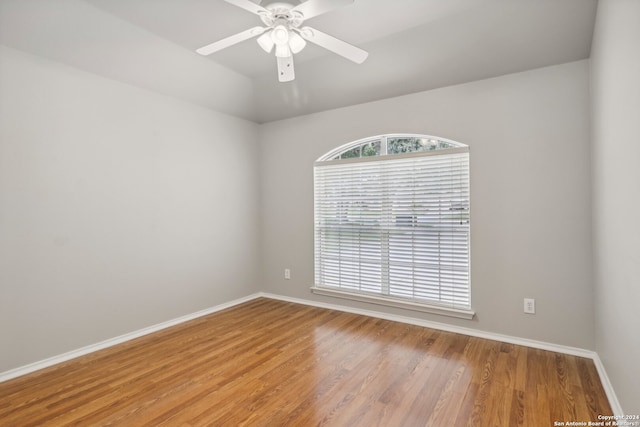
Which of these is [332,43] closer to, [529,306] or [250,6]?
[250,6]

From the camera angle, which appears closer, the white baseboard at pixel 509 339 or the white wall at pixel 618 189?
the white wall at pixel 618 189

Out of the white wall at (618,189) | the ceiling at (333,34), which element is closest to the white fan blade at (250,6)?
the ceiling at (333,34)

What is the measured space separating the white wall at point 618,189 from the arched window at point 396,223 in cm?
107

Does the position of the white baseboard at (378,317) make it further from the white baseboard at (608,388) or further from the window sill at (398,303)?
the window sill at (398,303)

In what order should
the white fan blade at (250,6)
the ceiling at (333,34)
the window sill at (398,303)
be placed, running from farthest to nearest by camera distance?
the window sill at (398,303)
the ceiling at (333,34)
the white fan blade at (250,6)

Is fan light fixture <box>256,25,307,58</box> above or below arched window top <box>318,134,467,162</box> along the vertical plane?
above

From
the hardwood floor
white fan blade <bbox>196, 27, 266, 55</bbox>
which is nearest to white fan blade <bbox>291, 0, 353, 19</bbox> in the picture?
white fan blade <bbox>196, 27, 266, 55</bbox>

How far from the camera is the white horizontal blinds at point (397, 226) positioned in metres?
3.19

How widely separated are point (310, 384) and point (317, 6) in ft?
7.63

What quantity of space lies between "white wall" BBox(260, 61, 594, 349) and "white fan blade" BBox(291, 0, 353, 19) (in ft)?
6.13

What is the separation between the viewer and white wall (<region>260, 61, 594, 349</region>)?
2.63 m

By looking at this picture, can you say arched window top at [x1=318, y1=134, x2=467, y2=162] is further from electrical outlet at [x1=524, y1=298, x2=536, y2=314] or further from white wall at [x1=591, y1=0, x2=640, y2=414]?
electrical outlet at [x1=524, y1=298, x2=536, y2=314]

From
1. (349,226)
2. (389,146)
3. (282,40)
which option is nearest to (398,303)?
(349,226)

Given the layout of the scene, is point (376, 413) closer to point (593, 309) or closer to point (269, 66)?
point (593, 309)
